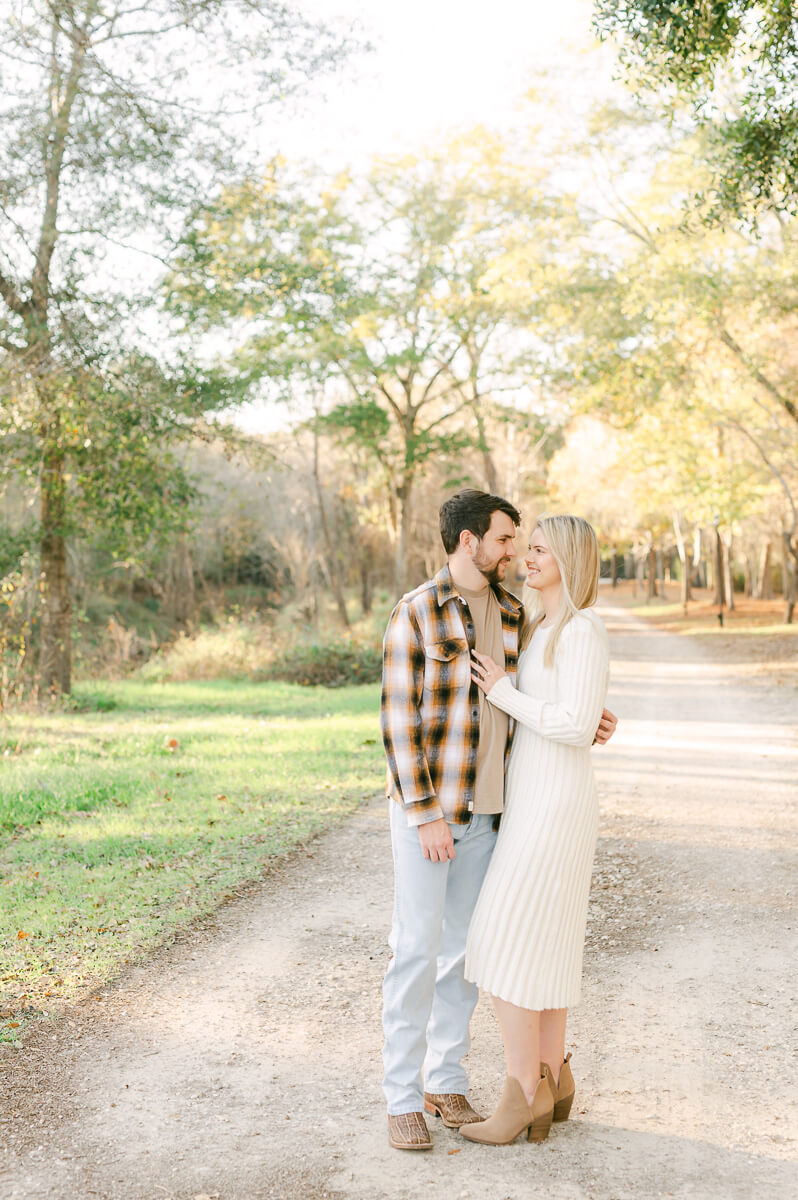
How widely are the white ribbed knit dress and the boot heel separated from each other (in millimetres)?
367

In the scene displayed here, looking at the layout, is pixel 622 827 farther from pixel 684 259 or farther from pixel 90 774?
pixel 684 259

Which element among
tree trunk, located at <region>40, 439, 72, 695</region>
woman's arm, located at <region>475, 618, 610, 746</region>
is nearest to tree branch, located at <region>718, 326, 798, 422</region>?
tree trunk, located at <region>40, 439, 72, 695</region>

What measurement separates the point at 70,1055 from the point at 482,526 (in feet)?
8.72

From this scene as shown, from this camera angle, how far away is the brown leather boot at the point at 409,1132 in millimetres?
3408

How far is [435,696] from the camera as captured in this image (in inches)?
137

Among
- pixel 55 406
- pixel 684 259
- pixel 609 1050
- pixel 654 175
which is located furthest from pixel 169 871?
pixel 654 175

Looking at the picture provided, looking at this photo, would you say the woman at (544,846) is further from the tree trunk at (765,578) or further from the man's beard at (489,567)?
the tree trunk at (765,578)

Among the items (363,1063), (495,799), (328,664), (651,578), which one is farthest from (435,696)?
(651,578)

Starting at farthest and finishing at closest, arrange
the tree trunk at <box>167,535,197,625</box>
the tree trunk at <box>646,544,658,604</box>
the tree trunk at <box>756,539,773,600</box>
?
the tree trunk at <box>646,544,658,604</box> < the tree trunk at <box>756,539,773,600</box> < the tree trunk at <box>167,535,197,625</box>

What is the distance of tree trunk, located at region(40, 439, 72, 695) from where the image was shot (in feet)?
48.6

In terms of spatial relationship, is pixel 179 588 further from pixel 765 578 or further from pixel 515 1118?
pixel 515 1118

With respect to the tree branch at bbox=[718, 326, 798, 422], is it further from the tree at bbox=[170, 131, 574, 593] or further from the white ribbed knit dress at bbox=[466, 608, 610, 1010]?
the white ribbed knit dress at bbox=[466, 608, 610, 1010]

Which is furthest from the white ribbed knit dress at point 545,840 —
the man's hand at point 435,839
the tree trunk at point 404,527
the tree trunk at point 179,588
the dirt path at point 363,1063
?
the tree trunk at point 179,588

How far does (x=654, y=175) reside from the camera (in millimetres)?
20656
